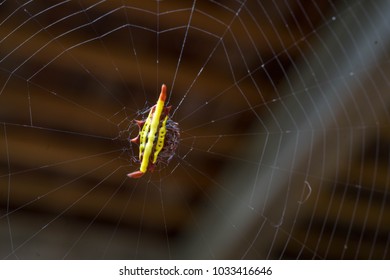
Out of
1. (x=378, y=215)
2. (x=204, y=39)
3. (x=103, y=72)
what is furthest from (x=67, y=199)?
(x=378, y=215)

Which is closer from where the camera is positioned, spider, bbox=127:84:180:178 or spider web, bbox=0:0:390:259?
spider, bbox=127:84:180:178

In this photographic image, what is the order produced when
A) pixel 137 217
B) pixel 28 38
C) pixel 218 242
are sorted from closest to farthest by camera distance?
pixel 28 38, pixel 218 242, pixel 137 217

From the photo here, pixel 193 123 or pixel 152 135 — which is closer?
pixel 152 135

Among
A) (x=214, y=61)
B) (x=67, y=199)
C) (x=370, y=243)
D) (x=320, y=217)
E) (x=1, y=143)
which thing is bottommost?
(x=370, y=243)

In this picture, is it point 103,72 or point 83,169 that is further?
point 83,169

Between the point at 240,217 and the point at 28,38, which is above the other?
the point at 28,38

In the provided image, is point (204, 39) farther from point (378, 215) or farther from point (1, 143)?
point (378, 215)

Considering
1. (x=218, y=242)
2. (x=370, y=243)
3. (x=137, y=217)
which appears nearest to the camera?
(x=218, y=242)

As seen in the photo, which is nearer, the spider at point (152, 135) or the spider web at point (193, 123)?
the spider at point (152, 135)
